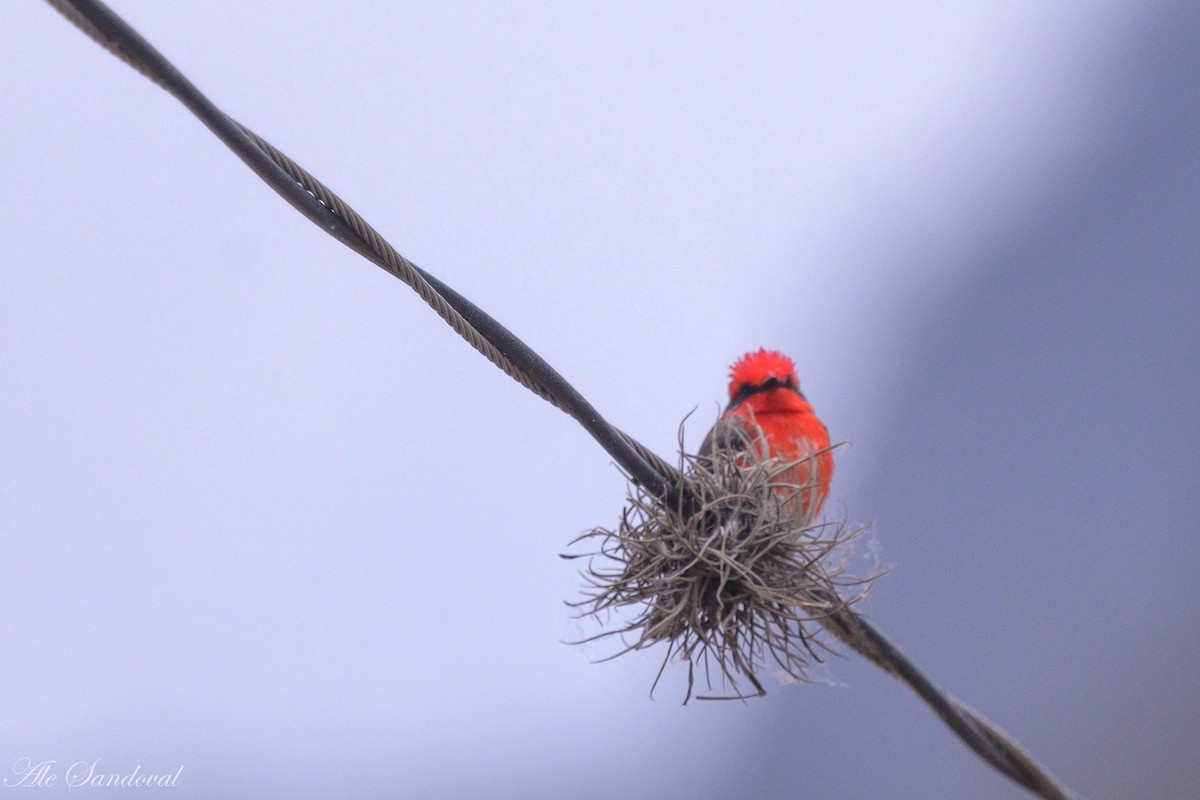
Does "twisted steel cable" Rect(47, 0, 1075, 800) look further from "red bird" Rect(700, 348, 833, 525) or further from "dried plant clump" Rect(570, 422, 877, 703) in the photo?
"red bird" Rect(700, 348, 833, 525)

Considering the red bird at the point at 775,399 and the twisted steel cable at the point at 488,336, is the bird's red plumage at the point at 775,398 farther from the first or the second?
the twisted steel cable at the point at 488,336

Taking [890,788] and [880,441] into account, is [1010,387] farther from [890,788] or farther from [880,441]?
[890,788]

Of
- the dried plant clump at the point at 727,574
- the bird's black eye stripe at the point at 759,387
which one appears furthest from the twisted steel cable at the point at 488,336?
the bird's black eye stripe at the point at 759,387

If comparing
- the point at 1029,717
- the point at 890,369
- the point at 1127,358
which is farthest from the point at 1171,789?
the point at 890,369

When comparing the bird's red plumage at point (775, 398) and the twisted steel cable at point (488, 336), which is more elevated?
the bird's red plumage at point (775, 398)

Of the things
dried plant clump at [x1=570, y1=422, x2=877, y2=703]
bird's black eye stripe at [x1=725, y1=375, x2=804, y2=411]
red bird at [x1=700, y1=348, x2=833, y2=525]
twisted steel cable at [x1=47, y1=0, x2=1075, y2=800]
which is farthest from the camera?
bird's black eye stripe at [x1=725, y1=375, x2=804, y2=411]

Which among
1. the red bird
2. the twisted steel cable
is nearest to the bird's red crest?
the red bird

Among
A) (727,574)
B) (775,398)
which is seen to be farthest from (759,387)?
(727,574)
